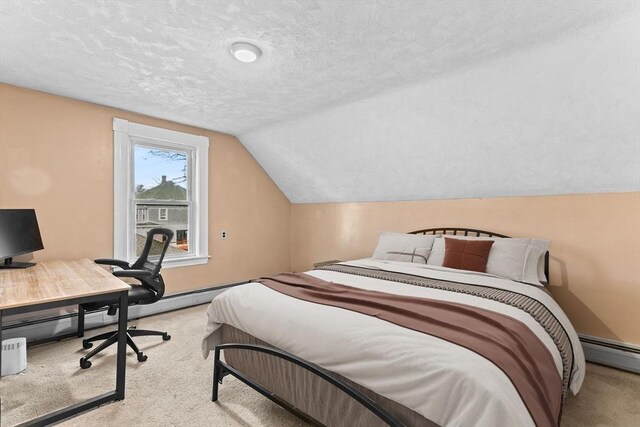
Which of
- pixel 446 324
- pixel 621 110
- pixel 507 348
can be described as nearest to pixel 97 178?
pixel 446 324

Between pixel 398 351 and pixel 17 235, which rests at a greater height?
pixel 17 235

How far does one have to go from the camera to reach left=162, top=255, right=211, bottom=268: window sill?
399 cm

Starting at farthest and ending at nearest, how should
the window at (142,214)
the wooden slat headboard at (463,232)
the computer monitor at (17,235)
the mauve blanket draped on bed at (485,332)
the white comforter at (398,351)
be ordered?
1. the window at (142,214)
2. the wooden slat headboard at (463,232)
3. the computer monitor at (17,235)
4. the mauve blanket draped on bed at (485,332)
5. the white comforter at (398,351)

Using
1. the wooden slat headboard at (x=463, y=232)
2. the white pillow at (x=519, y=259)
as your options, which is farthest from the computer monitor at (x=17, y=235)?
the white pillow at (x=519, y=259)

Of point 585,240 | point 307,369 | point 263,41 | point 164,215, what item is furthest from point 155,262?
point 585,240

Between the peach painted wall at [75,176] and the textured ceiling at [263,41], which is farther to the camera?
the peach painted wall at [75,176]

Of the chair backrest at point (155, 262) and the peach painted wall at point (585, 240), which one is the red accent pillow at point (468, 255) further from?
the chair backrest at point (155, 262)

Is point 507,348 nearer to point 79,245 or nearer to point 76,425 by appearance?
point 76,425

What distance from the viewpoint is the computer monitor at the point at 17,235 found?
8.41 ft

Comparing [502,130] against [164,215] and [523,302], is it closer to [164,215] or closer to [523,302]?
[523,302]

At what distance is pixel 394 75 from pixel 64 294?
9.11ft

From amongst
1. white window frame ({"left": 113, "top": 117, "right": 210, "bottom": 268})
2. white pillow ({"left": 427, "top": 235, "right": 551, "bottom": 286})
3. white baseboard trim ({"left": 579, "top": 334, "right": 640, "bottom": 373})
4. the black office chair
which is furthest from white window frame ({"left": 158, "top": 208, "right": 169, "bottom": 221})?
white baseboard trim ({"left": 579, "top": 334, "right": 640, "bottom": 373})

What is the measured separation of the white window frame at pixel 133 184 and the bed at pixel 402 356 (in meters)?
2.02

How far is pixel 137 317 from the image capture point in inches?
144
